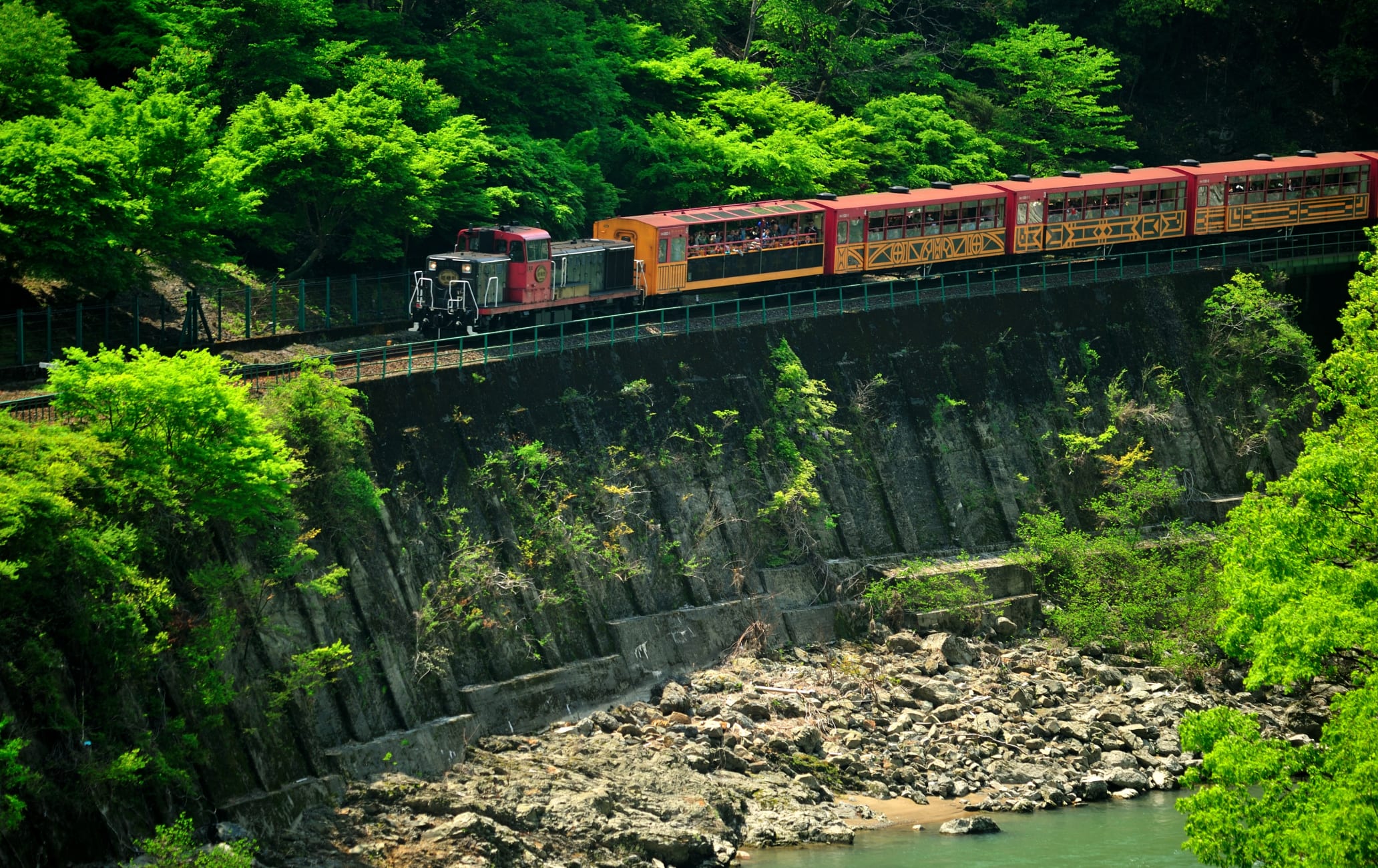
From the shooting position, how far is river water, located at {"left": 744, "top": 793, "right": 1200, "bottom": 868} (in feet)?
100

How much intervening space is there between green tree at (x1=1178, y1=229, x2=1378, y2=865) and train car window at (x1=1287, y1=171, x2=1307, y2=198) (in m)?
24.9

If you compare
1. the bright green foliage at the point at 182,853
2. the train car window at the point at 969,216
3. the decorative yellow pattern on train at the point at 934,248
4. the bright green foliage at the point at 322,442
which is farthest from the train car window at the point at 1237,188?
the bright green foliage at the point at 182,853

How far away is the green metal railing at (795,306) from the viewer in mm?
36500

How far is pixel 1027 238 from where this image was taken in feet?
170

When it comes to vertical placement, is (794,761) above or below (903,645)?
below

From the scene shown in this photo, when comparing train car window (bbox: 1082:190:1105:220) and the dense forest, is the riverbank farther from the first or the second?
train car window (bbox: 1082:190:1105:220)

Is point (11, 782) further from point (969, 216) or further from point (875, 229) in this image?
point (969, 216)

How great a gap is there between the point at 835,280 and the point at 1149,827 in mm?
20458

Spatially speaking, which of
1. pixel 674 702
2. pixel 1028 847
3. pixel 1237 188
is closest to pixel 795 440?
pixel 674 702

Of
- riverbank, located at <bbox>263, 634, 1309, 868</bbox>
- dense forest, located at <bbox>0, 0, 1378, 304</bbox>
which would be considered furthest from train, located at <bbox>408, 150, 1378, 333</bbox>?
riverbank, located at <bbox>263, 634, 1309, 868</bbox>

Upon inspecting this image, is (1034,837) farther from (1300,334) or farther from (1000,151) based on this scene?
(1000,151)

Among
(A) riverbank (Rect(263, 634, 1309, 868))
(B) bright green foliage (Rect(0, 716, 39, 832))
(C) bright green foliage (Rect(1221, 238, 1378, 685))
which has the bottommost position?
(A) riverbank (Rect(263, 634, 1309, 868))

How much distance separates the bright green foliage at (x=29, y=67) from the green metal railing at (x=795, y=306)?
8.08 metres

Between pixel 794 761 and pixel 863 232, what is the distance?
18995mm
